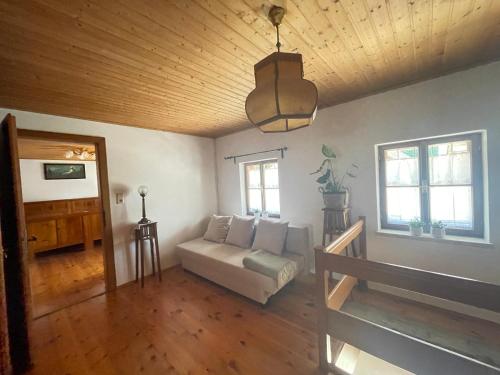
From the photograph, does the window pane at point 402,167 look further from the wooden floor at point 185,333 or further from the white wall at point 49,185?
the white wall at point 49,185

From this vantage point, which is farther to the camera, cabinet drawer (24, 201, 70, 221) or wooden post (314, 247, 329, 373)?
cabinet drawer (24, 201, 70, 221)

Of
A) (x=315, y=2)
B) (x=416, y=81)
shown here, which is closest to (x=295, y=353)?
(x=315, y=2)

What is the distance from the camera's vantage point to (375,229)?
7.89 feet

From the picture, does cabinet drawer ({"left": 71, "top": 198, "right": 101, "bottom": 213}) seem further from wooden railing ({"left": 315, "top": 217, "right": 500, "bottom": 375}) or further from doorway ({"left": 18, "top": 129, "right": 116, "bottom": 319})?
wooden railing ({"left": 315, "top": 217, "right": 500, "bottom": 375})

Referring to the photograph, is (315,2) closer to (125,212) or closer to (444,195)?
(444,195)

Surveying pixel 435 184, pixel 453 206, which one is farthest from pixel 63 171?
pixel 453 206

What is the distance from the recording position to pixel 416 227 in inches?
85.7

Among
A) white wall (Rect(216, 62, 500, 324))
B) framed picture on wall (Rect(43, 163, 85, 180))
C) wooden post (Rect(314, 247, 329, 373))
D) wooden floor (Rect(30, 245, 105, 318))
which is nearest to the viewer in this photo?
wooden post (Rect(314, 247, 329, 373))

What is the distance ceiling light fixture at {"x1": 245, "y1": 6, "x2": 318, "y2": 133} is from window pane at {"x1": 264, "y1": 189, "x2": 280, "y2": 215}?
2.40 metres

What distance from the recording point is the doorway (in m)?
2.70

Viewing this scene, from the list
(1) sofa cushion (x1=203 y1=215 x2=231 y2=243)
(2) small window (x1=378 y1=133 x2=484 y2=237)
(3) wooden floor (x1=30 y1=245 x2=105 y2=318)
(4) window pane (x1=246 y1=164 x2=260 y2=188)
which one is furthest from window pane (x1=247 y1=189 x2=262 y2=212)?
(3) wooden floor (x1=30 y1=245 x2=105 y2=318)

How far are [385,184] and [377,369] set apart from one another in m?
1.77

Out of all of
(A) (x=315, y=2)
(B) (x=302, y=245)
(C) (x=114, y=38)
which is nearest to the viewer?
(A) (x=315, y=2)

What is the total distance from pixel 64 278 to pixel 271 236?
3238 mm
